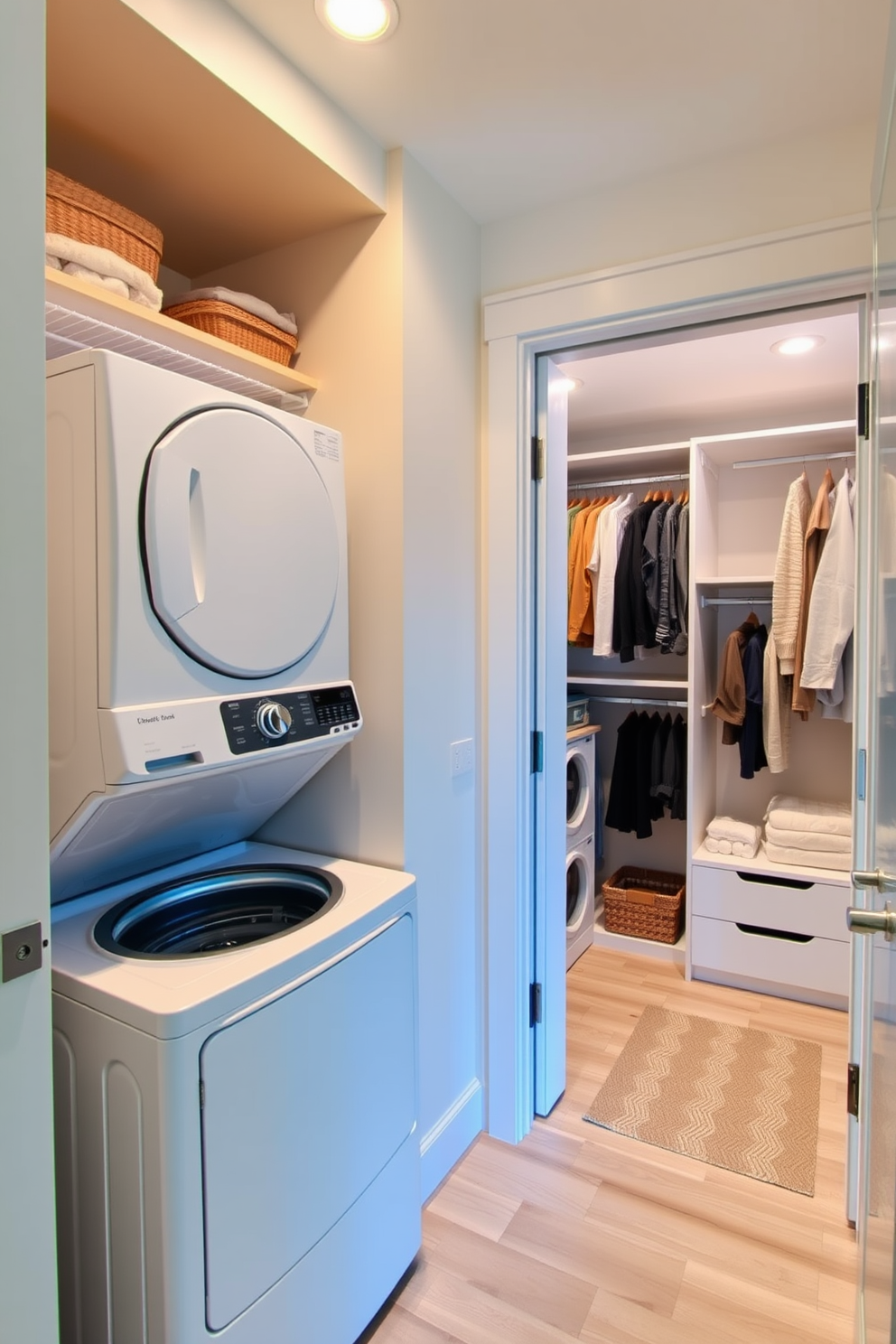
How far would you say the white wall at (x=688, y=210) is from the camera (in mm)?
1604

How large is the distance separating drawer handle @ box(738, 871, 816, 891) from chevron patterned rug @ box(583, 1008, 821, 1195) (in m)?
0.55

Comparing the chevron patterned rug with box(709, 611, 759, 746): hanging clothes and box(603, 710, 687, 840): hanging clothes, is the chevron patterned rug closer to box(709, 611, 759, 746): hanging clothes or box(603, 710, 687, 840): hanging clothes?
box(603, 710, 687, 840): hanging clothes

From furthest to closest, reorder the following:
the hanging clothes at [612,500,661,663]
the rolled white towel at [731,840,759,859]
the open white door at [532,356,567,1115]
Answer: the hanging clothes at [612,500,661,663]
the rolled white towel at [731,840,759,859]
the open white door at [532,356,567,1115]

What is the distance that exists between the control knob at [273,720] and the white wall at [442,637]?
382 millimetres

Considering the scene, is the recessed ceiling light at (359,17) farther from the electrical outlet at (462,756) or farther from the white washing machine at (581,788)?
the white washing machine at (581,788)

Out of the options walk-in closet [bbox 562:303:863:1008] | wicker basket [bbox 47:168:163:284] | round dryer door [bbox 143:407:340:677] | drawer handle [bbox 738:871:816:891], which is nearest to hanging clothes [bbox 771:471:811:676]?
walk-in closet [bbox 562:303:863:1008]

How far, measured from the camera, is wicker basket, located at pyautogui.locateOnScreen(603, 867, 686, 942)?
325 centimetres

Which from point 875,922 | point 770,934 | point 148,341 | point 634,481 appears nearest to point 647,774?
point 770,934

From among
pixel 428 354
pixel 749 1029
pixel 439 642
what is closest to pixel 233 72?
pixel 428 354

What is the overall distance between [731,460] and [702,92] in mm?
2017

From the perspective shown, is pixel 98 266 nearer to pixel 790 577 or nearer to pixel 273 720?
pixel 273 720

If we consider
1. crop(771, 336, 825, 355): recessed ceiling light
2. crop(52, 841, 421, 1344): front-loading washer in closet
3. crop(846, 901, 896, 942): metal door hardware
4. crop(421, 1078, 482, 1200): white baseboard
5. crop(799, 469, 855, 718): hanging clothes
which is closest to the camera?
crop(846, 901, 896, 942): metal door hardware

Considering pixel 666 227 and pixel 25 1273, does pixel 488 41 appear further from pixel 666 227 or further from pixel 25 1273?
pixel 25 1273

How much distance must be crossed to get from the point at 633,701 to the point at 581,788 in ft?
1.60
